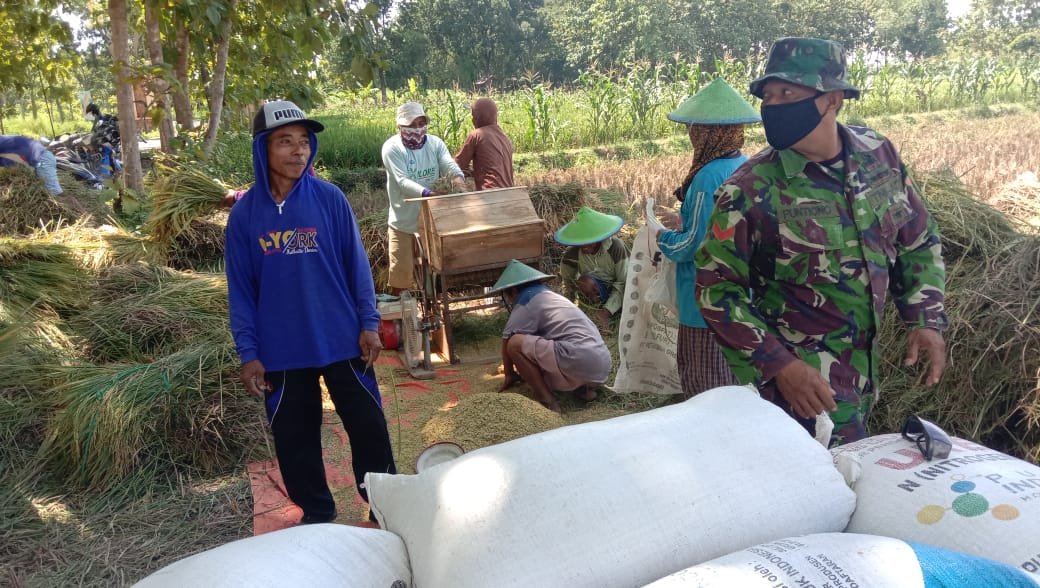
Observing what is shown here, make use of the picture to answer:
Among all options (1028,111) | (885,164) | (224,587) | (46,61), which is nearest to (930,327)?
(885,164)

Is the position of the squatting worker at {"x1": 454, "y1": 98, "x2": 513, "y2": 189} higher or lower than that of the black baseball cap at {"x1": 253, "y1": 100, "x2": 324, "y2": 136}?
lower

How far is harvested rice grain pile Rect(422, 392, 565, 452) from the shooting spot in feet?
12.3

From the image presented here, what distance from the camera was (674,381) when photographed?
3666 mm

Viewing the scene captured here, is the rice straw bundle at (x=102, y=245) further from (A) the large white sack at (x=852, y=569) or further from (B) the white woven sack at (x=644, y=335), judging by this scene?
(A) the large white sack at (x=852, y=569)

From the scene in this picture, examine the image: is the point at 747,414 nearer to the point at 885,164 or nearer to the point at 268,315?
the point at 885,164

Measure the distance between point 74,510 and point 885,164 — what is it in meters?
3.60

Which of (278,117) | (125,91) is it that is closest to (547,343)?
(278,117)

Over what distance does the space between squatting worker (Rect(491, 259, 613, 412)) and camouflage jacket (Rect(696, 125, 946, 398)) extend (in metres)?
2.34

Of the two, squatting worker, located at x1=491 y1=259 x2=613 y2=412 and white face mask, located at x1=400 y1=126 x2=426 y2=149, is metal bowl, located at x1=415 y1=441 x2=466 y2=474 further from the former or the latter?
white face mask, located at x1=400 y1=126 x2=426 y2=149

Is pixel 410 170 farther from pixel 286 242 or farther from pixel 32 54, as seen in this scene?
pixel 32 54

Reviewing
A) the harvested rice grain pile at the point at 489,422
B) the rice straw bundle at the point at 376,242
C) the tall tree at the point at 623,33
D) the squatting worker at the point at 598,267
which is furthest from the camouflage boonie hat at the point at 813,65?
the tall tree at the point at 623,33

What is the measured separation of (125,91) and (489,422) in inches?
158

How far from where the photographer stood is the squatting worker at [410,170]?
5516 millimetres

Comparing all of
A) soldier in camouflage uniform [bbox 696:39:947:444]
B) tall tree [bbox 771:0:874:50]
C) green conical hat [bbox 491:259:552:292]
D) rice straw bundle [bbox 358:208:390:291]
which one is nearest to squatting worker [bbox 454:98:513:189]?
rice straw bundle [bbox 358:208:390:291]
